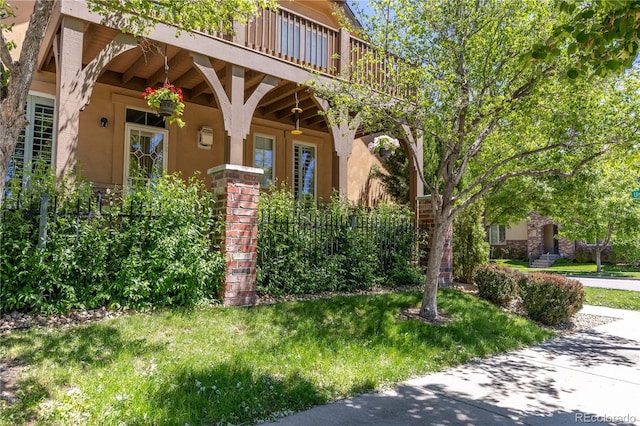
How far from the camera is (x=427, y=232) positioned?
907 centimetres

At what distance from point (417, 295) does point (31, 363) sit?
5536mm

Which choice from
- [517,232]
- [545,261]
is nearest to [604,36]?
[545,261]

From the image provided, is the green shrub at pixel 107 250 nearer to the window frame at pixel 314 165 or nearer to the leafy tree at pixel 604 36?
the leafy tree at pixel 604 36

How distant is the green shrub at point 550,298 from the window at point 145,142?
7.39 m

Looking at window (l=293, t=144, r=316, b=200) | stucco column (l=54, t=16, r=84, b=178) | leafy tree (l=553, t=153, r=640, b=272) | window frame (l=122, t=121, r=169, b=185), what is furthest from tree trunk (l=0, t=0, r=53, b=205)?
leafy tree (l=553, t=153, r=640, b=272)

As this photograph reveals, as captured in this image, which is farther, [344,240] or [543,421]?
[344,240]

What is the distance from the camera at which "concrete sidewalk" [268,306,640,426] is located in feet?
10.8

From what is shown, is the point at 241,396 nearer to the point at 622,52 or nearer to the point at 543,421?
the point at 543,421

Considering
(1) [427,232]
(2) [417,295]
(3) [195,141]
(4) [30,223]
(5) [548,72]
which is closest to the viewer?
(4) [30,223]

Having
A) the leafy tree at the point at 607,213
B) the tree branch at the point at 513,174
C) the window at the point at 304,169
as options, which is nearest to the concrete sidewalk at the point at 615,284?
the leafy tree at the point at 607,213

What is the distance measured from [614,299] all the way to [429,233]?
537cm

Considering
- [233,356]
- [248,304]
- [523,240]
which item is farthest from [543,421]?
[523,240]

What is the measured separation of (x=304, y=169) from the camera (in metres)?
11.6

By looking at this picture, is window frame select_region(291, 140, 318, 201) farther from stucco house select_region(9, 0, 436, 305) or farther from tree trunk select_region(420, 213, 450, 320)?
tree trunk select_region(420, 213, 450, 320)
